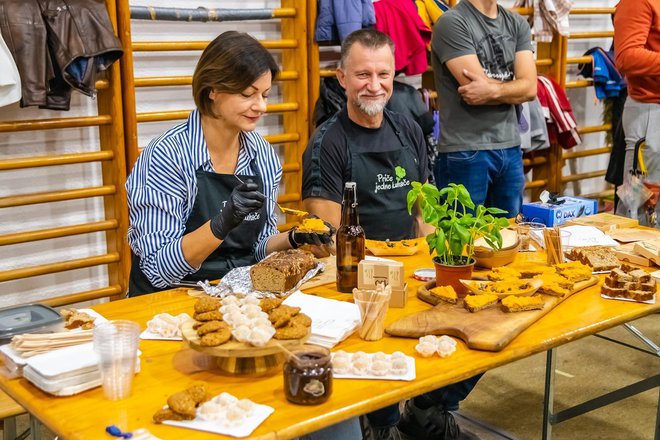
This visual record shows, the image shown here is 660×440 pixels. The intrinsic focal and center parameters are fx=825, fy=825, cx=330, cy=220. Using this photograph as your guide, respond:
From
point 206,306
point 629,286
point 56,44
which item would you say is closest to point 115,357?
point 206,306

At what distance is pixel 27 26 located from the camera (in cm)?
361

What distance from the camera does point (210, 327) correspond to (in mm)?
1774

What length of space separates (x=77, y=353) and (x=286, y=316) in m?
0.46

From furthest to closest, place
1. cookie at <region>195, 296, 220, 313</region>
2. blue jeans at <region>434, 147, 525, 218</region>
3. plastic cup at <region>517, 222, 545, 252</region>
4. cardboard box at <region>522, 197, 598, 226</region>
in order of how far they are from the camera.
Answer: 1. blue jeans at <region>434, 147, 525, 218</region>
2. cardboard box at <region>522, 197, 598, 226</region>
3. plastic cup at <region>517, 222, 545, 252</region>
4. cookie at <region>195, 296, 220, 313</region>

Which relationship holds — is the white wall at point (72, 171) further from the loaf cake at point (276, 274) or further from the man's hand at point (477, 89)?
the loaf cake at point (276, 274)

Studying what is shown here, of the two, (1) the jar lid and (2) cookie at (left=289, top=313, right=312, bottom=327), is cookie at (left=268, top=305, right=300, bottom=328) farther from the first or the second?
(1) the jar lid

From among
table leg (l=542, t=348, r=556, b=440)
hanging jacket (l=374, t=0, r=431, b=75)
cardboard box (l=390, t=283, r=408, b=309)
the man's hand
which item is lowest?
table leg (l=542, t=348, r=556, b=440)

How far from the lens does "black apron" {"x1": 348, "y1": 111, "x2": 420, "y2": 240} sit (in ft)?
10.3

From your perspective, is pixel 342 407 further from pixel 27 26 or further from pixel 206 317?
pixel 27 26

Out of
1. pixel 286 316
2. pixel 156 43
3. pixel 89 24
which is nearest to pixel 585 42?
pixel 156 43

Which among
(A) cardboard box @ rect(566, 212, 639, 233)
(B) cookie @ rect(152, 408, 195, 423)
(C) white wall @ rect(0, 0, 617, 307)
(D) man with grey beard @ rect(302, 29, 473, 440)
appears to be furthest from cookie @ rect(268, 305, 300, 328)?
(C) white wall @ rect(0, 0, 617, 307)

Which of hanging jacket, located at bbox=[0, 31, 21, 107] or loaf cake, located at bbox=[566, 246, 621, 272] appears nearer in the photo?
loaf cake, located at bbox=[566, 246, 621, 272]

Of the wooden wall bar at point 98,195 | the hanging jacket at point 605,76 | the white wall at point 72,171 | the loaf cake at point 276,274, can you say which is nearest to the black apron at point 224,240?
the loaf cake at point 276,274

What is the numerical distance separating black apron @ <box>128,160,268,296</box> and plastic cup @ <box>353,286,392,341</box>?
2.44ft
